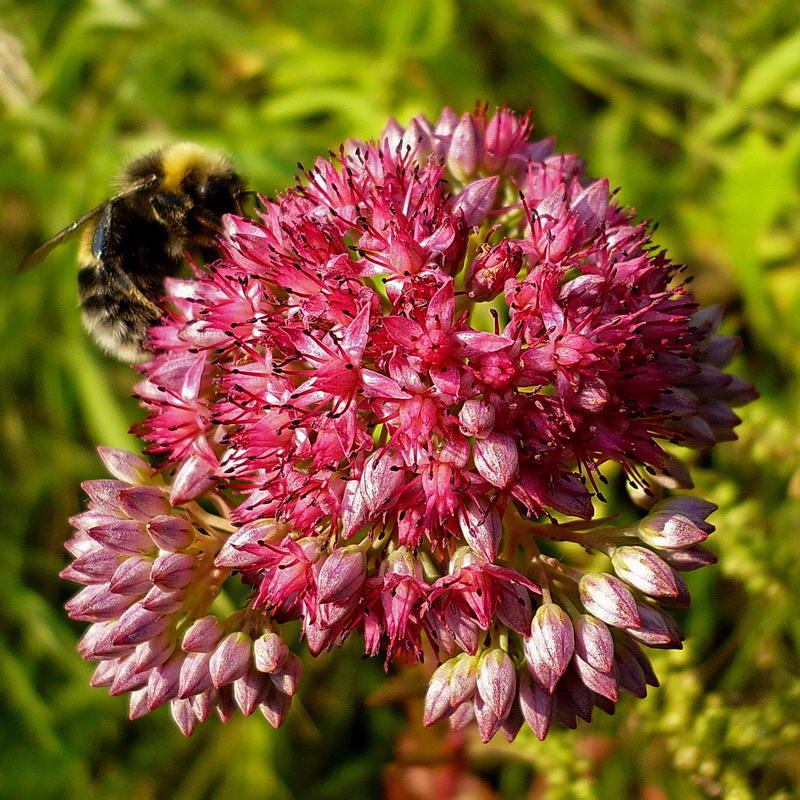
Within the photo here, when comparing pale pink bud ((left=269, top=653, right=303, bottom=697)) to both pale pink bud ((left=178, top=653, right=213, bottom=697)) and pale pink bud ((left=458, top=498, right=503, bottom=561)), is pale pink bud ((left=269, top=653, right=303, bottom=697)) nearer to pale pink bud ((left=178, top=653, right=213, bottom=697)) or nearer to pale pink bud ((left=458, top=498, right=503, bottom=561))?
pale pink bud ((left=178, top=653, right=213, bottom=697))

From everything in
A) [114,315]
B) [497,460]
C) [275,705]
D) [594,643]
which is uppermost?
[114,315]

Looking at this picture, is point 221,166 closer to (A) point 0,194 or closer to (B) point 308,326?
(B) point 308,326

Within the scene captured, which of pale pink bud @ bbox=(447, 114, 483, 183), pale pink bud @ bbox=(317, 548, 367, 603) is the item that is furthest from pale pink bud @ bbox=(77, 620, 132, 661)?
pale pink bud @ bbox=(447, 114, 483, 183)

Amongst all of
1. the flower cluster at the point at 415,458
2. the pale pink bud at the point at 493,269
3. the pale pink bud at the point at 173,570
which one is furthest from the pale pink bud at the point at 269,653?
the pale pink bud at the point at 493,269

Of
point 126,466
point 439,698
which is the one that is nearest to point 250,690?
point 439,698

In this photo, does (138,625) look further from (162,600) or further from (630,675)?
(630,675)
